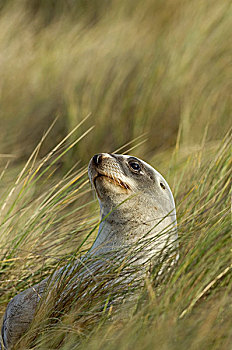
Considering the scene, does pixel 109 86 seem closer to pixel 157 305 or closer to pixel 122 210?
pixel 122 210

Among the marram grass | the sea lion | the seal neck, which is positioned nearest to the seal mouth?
the sea lion

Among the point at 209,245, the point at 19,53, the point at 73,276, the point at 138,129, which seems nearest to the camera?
the point at 209,245

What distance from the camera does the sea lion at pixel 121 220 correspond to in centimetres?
255

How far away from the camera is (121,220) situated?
106 inches

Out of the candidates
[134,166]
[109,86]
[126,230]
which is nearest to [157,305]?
[126,230]

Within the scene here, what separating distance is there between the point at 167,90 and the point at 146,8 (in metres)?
0.83

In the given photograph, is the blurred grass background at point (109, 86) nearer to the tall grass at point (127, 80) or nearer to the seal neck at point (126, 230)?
the tall grass at point (127, 80)

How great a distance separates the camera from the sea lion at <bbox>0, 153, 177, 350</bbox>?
8.36 feet

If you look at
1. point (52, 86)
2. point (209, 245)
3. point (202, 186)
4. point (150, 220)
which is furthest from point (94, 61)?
point (209, 245)

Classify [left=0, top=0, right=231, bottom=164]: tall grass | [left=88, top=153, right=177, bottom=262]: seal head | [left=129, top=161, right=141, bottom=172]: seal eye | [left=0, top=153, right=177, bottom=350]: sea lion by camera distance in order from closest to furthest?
[left=0, top=153, right=177, bottom=350]: sea lion
[left=88, top=153, right=177, bottom=262]: seal head
[left=129, top=161, right=141, bottom=172]: seal eye
[left=0, top=0, right=231, bottom=164]: tall grass

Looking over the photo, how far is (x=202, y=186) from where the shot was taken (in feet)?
10.7

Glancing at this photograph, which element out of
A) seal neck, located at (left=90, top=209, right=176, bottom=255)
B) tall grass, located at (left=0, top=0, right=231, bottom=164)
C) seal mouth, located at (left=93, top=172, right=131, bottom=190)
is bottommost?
tall grass, located at (left=0, top=0, right=231, bottom=164)

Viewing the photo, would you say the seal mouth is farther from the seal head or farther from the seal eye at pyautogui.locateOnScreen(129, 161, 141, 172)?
the seal eye at pyautogui.locateOnScreen(129, 161, 141, 172)

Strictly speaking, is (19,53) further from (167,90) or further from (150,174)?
(150,174)
